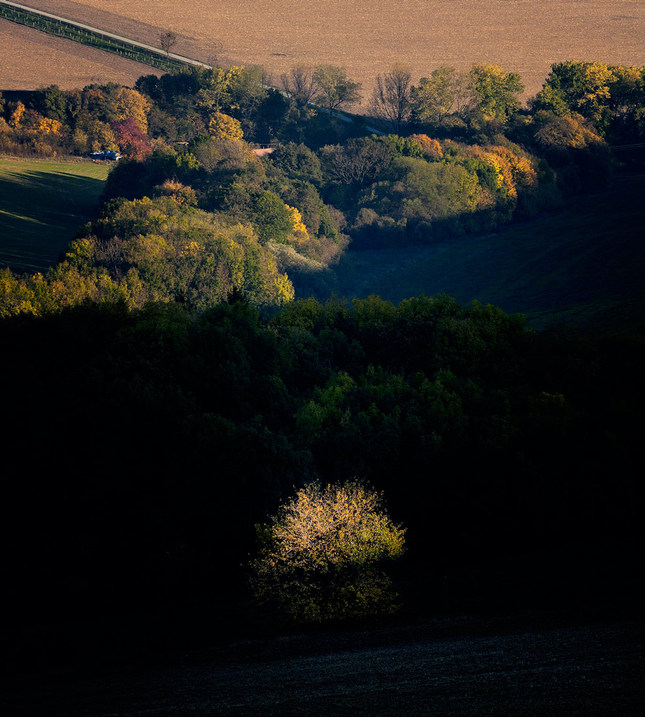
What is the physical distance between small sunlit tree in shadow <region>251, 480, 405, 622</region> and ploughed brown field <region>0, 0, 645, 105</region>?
136275 mm

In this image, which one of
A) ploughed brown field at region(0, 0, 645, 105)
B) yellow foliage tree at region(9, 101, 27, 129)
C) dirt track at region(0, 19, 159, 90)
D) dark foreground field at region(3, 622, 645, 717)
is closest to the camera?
dark foreground field at region(3, 622, 645, 717)

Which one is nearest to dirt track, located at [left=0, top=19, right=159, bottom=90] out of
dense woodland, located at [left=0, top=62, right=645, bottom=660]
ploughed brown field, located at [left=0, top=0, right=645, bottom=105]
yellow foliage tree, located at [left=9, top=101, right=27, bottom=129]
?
ploughed brown field, located at [left=0, top=0, right=645, bottom=105]

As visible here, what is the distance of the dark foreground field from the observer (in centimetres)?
1612

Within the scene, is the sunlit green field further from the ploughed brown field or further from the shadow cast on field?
the ploughed brown field

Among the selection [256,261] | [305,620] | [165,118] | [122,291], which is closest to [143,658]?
[305,620]

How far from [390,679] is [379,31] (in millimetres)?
186284

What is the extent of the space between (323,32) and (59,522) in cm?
17393

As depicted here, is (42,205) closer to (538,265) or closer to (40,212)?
(40,212)

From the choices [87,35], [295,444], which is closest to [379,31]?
[87,35]

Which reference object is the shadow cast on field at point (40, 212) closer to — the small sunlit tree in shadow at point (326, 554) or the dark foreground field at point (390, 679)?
the small sunlit tree in shadow at point (326, 554)

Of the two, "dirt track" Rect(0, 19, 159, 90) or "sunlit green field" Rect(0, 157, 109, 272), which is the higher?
"dirt track" Rect(0, 19, 159, 90)

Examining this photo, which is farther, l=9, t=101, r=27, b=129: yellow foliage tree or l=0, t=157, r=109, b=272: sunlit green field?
l=9, t=101, r=27, b=129: yellow foliage tree

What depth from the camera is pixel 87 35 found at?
15550 cm

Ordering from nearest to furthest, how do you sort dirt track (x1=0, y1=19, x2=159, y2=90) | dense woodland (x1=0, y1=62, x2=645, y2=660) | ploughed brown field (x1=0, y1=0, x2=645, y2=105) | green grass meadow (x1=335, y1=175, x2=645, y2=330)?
dense woodland (x1=0, y1=62, x2=645, y2=660) → green grass meadow (x1=335, y1=175, x2=645, y2=330) → dirt track (x1=0, y1=19, x2=159, y2=90) → ploughed brown field (x1=0, y1=0, x2=645, y2=105)
